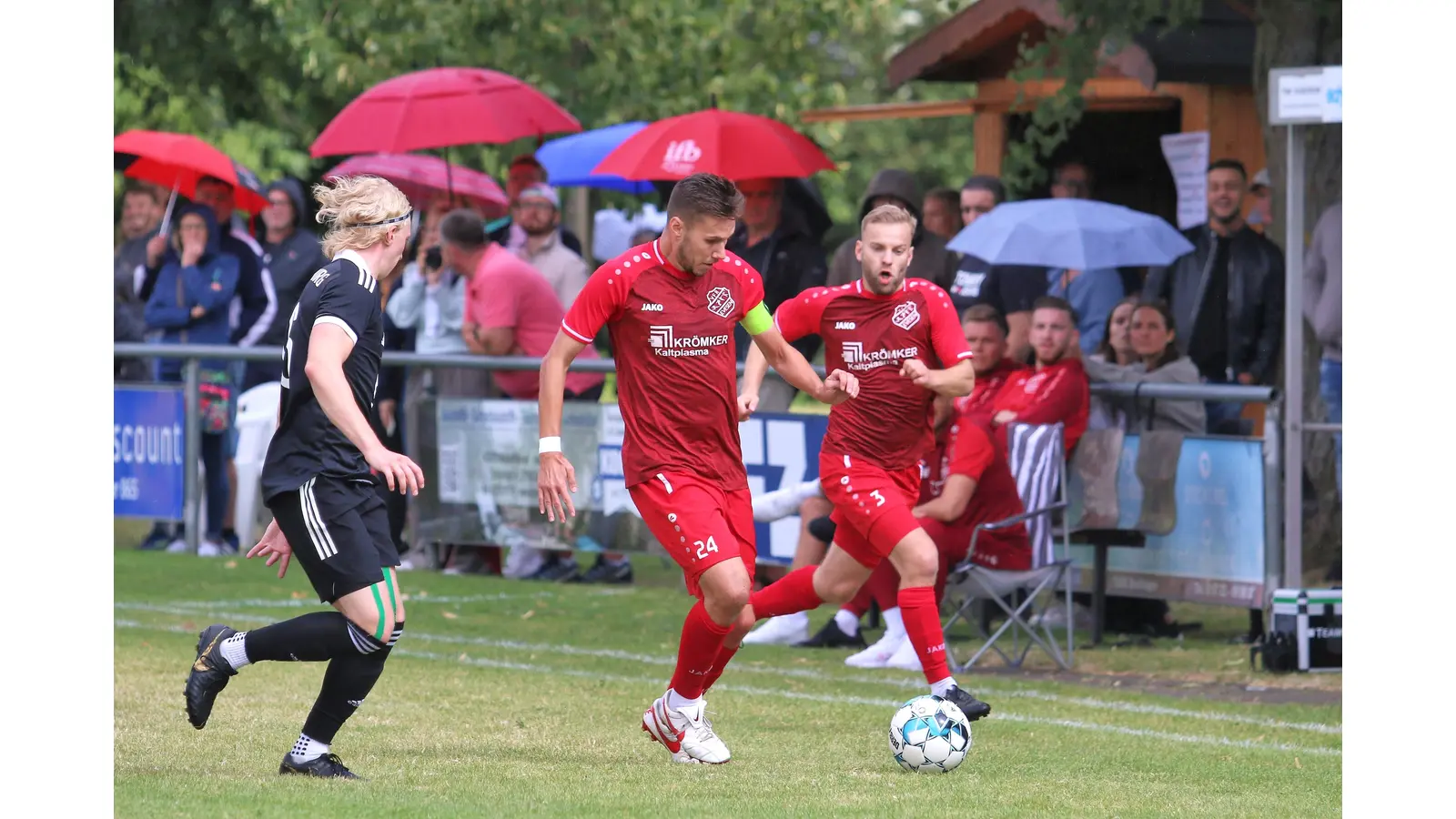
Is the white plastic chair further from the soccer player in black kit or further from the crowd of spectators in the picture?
the soccer player in black kit

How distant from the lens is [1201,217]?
1489 cm

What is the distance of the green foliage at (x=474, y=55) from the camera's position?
737 inches

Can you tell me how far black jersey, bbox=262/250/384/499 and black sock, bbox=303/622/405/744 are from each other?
0.60 meters

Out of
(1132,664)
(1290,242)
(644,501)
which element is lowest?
(1132,664)

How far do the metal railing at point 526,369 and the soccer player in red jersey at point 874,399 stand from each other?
1013 mm

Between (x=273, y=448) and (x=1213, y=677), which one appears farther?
(x=1213, y=677)

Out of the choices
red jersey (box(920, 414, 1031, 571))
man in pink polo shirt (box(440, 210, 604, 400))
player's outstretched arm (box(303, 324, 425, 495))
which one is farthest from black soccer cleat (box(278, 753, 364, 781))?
man in pink polo shirt (box(440, 210, 604, 400))

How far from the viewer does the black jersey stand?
22.2ft

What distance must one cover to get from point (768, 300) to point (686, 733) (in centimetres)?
604

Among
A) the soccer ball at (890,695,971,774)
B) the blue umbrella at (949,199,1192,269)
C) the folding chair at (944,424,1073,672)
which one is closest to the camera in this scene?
the soccer ball at (890,695,971,774)

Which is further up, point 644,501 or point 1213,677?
point 644,501
